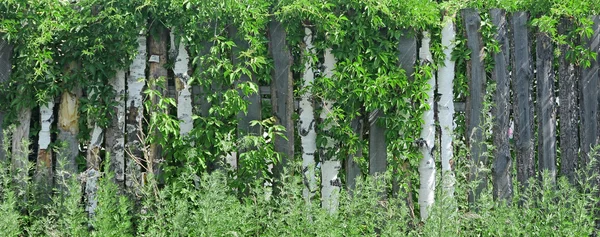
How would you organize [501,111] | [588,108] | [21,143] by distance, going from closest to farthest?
[21,143] → [501,111] → [588,108]

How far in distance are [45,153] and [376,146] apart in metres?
2.33

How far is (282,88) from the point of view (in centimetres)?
486

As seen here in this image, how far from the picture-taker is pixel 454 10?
4867 millimetres

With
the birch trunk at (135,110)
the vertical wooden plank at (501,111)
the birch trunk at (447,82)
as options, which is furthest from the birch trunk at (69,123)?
the vertical wooden plank at (501,111)

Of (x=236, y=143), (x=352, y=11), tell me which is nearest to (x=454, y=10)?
(x=352, y=11)

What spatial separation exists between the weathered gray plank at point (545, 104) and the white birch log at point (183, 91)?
2.48 metres

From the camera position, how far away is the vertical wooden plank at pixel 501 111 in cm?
491

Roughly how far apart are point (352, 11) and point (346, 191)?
4.14 feet

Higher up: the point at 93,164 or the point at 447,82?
the point at 447,82

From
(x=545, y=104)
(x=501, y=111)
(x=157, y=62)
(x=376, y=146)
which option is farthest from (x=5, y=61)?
(x=545, y=104)

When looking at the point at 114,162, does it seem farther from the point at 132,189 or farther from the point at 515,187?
the point at 515,187

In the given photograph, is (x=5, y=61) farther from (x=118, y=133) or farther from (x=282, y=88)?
(x=282, y=88)

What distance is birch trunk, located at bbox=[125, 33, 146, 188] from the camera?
4836mm

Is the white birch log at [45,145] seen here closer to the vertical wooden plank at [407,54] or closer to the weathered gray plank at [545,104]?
the vertical wooden plank at [407,54]
